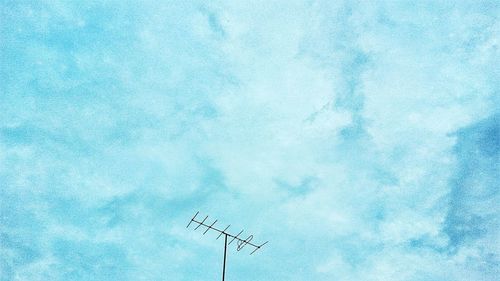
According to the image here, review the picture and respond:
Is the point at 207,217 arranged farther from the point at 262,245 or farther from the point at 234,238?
the point at 262,245

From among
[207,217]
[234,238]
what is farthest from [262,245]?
[207,217]

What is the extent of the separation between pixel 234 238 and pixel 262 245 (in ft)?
6.83

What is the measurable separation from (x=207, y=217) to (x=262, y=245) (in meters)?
4.70

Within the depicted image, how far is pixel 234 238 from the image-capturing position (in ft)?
88.8

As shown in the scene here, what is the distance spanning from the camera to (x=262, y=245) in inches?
1063

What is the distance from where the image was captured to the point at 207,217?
25.5m

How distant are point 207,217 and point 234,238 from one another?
300 cm
